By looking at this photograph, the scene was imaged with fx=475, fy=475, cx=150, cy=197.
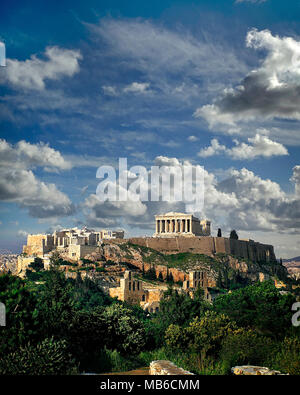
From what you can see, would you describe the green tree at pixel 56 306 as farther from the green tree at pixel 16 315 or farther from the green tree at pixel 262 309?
the green tree at pixel 262 309

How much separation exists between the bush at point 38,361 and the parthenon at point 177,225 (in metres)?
66.4

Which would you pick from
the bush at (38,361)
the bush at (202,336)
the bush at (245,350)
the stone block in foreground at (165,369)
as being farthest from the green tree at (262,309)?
the bush at (38,361)

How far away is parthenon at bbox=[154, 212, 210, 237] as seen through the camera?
78.5 m

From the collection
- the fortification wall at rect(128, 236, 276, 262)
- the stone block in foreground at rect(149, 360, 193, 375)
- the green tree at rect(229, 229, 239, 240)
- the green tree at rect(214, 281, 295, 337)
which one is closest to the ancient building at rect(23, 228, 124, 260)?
the fortification wall at rect(128, 236, 276, 262)

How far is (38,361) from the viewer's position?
35.4 ft

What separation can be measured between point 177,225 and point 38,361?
226 feet

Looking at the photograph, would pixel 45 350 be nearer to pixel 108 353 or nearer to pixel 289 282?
pixel 108 353

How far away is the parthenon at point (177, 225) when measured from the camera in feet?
258

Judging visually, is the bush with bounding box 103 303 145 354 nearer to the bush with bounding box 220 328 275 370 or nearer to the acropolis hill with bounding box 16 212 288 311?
the bush with bounding box 220 328 275 370

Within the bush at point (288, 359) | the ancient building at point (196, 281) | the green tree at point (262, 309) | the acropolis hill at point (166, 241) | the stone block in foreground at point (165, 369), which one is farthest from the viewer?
the acropolis hill at point (166, 241)

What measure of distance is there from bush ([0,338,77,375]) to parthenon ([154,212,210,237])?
66.4 meters
